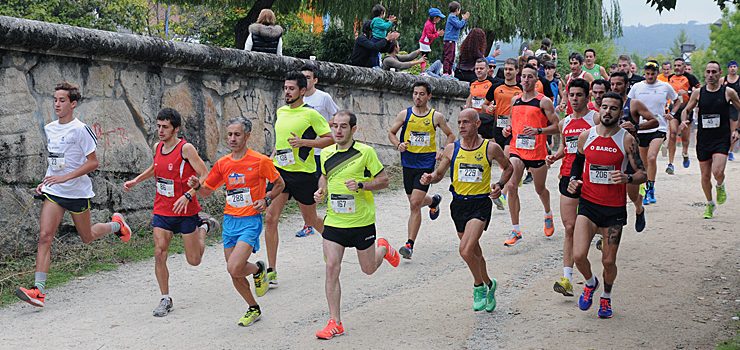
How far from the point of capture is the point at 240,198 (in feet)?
24.0

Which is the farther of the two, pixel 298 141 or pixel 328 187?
pixel 298 141

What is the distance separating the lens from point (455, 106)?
17297 mm

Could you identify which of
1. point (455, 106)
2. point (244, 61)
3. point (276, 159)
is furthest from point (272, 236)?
point (455, 106)

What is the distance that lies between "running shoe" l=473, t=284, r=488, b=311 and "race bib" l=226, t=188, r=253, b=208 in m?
1.84

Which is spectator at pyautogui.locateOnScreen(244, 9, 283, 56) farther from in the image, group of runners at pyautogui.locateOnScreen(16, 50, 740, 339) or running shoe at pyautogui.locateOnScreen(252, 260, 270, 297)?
running shoe at pyautogui.locateOnScreen(252, 260, 270, 297)

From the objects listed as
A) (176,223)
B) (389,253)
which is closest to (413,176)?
(389,253)

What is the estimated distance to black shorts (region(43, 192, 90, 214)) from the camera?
26.1 ft

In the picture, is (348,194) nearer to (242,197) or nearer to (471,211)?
(242,197)

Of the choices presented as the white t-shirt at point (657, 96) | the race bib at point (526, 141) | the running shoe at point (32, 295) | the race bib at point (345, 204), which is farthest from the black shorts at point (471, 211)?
the white t-shirt at point (657, 96)

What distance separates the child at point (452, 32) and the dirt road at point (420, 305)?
733 cm

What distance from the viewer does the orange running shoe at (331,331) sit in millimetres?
6746

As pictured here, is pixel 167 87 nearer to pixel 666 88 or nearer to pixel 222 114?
pixel 222 114

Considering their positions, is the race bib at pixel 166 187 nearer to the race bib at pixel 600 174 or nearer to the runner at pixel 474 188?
the runner at pixel 474 188

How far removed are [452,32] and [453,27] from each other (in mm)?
156
